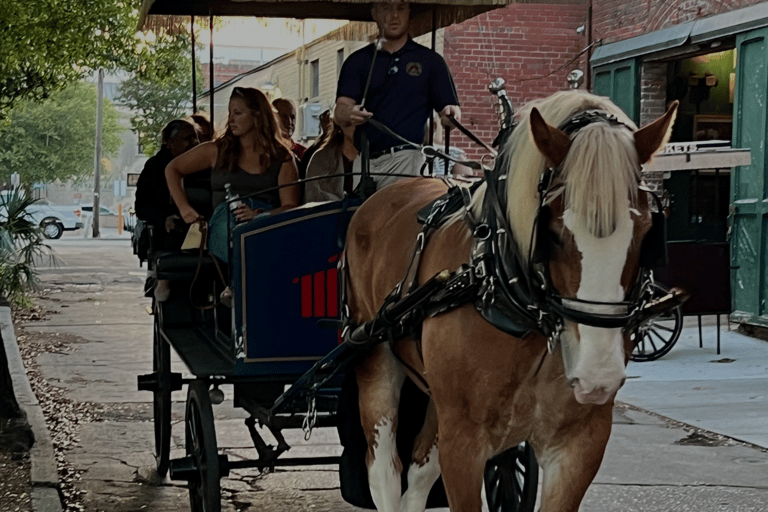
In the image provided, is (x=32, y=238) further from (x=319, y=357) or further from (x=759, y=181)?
(x=319, y=357)

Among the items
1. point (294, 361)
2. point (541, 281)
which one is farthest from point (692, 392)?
point (541, 281)

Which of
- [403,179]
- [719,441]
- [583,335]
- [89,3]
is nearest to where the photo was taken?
[583,335]

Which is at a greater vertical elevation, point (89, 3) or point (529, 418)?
point (89, 3)

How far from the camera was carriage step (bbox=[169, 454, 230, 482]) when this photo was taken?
218 inches

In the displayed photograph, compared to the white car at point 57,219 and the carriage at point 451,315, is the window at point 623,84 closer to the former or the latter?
the carriage at point 451,315

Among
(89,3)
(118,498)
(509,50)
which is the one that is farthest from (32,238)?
(118,498)

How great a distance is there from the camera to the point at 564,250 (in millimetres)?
3547

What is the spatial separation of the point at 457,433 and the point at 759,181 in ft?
34.1

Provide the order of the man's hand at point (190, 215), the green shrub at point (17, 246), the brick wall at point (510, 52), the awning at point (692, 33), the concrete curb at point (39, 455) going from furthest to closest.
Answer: the brick wall at point (510, 52)
the green shrub at point (17, 246)
the awning at point (692, 33)
the concrete curb at point (39, 455)
the man's hand at point (190, 215)

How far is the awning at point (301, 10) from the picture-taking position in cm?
641

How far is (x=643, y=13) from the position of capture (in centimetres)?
1542

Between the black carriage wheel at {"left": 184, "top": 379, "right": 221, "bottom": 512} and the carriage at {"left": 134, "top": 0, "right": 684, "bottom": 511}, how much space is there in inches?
0.4

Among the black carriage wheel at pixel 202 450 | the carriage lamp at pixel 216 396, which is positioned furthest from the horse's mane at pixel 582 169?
the carriage lamp at pixel 216 396

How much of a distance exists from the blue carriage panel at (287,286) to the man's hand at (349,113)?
39cm
